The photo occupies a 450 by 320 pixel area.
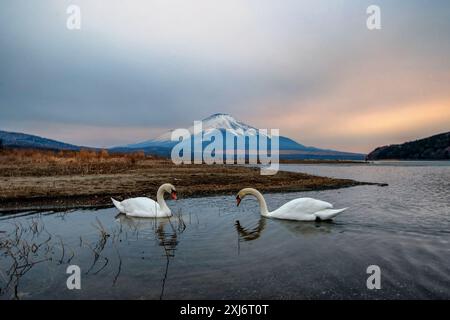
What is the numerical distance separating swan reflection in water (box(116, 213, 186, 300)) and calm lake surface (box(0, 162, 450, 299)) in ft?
0.12

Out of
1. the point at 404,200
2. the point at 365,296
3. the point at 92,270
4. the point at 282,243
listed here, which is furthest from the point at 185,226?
the point at 404,200

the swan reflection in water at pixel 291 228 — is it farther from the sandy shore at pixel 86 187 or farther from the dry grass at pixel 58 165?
the dry grass at pixel 58 165

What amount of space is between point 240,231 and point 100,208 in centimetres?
784

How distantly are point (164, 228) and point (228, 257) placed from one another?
12.7 ft

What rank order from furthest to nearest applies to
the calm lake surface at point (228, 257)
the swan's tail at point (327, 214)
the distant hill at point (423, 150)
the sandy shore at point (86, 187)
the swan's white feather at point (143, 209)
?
the distant hill at point (423, 150)
the sandy shore at point (86, 187)
the swan's white feather at point (143, 209)
the swan's tail at point (327, 214)
the calm lake surface at point (228, 257)

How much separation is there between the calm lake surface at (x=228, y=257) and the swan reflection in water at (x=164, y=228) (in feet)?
0.12

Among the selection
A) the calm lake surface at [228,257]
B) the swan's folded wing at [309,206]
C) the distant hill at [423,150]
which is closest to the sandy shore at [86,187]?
the calm lake surface at [228,257]

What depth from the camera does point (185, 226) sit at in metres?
10.8

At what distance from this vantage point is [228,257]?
768 centimetres

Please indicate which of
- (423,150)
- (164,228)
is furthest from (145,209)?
(423,150)

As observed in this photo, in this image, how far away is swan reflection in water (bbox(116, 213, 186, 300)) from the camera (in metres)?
8.23

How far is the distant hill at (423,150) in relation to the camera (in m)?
136

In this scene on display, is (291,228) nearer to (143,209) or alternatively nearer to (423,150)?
(143,209)
